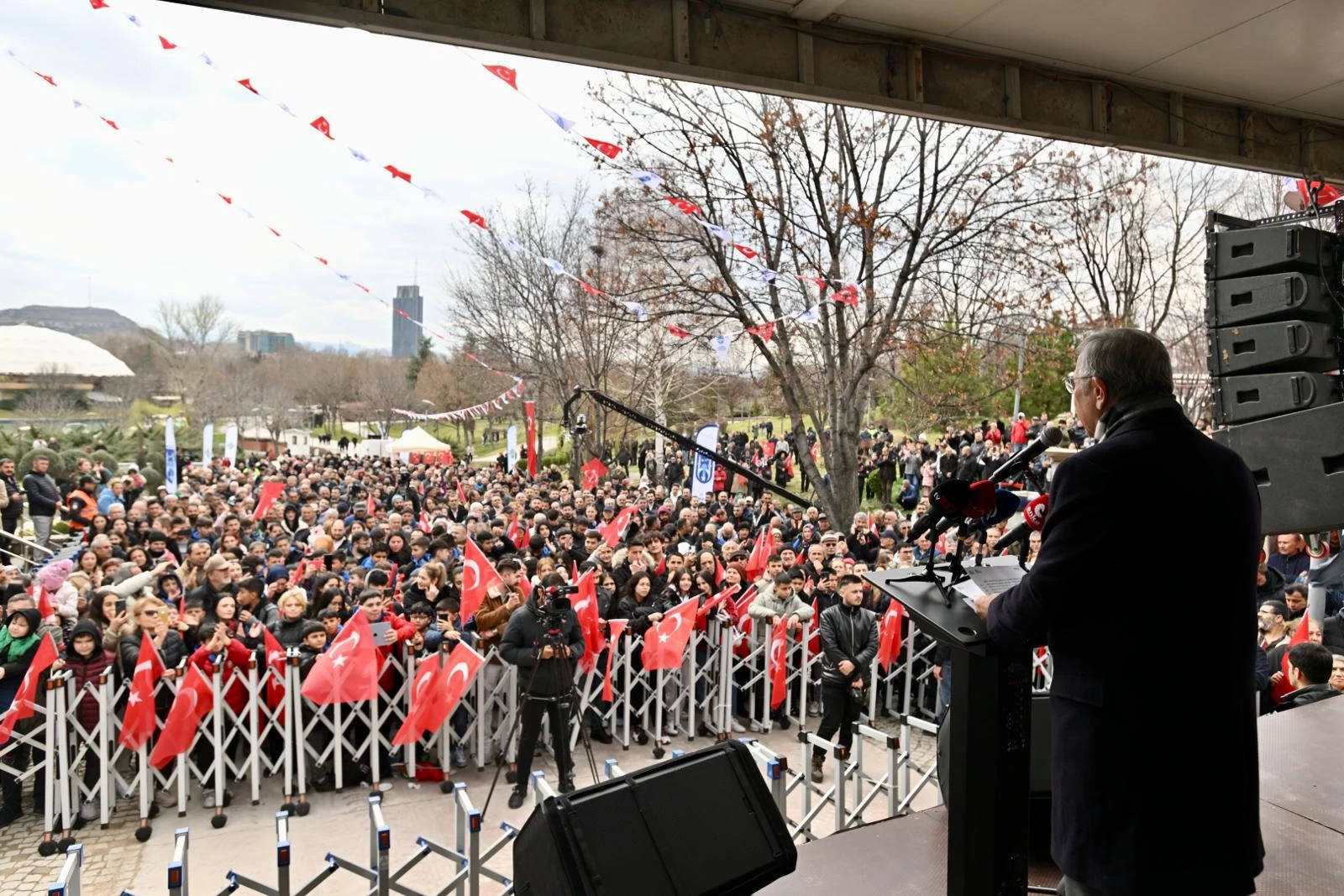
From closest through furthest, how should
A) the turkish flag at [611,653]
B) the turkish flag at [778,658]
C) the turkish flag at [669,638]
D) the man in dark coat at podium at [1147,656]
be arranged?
the man in dark coat at podium at [1147,656], the turkish flag at [669,638], the turkish flag at [611,653], the turkish flag at [778,658]

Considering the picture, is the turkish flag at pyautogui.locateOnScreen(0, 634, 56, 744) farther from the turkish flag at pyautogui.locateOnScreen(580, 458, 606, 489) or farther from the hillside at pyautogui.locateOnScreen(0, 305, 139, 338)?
the hillside at pyautogui.locateOnScreen(0, 305, 139, 338)

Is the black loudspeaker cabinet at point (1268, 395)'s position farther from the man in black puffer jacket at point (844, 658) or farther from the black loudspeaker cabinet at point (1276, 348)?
the man in black puffer jacket at point (844, 658)

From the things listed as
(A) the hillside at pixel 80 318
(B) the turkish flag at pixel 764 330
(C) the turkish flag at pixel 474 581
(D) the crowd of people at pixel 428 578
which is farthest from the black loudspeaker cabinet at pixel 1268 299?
(A) the hillside at pixel 80 318

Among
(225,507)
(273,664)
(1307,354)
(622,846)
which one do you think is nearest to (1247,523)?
(622,846)

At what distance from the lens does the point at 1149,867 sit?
7.13 feet

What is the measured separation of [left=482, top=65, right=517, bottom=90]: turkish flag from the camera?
695 cm

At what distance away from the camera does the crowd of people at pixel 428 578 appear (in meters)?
7.45

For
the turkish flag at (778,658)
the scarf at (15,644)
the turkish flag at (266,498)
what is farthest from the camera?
the turkish flag at (266,498)

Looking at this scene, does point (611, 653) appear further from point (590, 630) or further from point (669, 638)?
point (669, 638)

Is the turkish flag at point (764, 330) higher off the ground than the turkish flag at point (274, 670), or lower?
higher

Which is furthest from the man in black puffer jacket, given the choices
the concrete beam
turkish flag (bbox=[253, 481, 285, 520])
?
turkish flag (bbox=[253, 481, 285, 520])

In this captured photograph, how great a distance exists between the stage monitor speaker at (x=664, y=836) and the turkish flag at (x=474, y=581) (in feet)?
20.5

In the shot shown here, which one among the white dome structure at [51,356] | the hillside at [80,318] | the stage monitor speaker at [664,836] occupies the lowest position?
the stage monitor speaker at [664,836]

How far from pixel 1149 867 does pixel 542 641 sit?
19.8 feet
